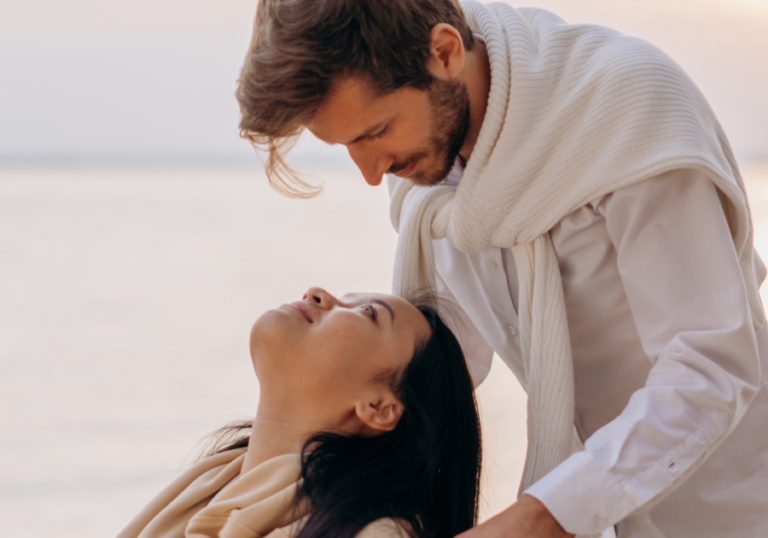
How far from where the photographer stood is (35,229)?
4281mm

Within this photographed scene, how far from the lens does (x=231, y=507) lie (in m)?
1.14

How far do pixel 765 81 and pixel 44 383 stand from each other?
14.6 ft

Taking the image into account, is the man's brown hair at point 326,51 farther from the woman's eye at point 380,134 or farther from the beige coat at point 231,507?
the beige coat at point 231,507

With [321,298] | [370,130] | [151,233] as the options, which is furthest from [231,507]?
[151,233]

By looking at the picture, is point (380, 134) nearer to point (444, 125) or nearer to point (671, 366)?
point (444, 125)

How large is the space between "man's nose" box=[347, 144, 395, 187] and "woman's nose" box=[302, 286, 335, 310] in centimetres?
23

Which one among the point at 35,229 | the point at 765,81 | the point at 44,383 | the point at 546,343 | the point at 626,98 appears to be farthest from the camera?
the point at 765,81

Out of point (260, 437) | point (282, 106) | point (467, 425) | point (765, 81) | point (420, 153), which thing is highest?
point (282, 106)

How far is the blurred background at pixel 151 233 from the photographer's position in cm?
245

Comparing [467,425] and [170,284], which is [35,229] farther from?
[467,425]

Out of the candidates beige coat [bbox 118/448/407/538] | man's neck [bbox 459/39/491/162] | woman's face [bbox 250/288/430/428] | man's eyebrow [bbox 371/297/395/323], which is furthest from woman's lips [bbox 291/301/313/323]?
man's neck [bbox 459/39/491/162]

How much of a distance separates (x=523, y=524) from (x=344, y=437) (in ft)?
1.20

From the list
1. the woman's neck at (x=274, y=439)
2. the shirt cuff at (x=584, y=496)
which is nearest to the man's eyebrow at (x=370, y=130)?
the woman's neck at (x=274, y=439)

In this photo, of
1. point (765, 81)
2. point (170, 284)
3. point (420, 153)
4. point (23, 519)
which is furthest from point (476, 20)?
point (765, 81)
